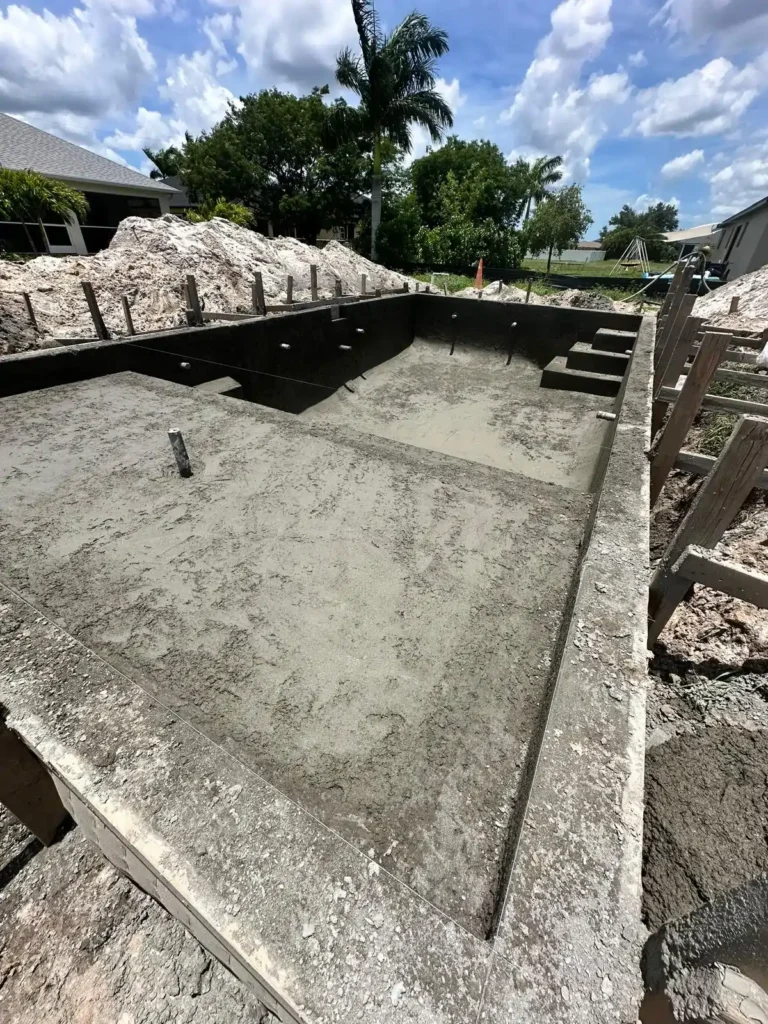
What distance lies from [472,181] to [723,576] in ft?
103

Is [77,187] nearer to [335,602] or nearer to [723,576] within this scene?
[335,602]

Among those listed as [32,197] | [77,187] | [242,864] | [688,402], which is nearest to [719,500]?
[688,402]

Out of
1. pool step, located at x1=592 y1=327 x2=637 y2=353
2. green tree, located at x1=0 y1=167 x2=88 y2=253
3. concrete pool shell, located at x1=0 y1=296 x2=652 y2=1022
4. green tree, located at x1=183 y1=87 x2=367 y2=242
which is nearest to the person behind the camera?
concrete pool shell, located at x1=0 y1=296 x2=652 y2=1022

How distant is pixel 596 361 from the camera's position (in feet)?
27.7

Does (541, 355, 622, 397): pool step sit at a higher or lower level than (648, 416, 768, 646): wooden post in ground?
lower

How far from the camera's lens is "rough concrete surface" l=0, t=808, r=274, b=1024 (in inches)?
58.2

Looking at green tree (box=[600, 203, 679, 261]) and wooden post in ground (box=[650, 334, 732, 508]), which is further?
green tree (box=[600, 203, 679, 261])

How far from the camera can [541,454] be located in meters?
6.62

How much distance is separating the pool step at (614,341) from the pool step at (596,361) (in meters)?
0.16

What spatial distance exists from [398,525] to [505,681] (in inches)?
45.6

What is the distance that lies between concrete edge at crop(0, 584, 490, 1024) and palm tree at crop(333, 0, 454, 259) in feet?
78.1

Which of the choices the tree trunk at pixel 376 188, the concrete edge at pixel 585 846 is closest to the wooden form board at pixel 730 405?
the concrete edge at pixel 585 846

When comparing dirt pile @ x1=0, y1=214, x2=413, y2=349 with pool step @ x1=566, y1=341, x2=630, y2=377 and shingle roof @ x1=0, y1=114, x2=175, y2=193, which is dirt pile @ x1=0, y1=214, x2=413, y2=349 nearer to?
pool step @ x1=566, y1=341, x2=630, y2=377

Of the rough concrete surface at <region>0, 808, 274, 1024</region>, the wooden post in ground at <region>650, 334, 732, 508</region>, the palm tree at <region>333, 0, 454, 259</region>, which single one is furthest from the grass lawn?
the rough concrete surface at <region>0, 808, 274, 1024</region>
